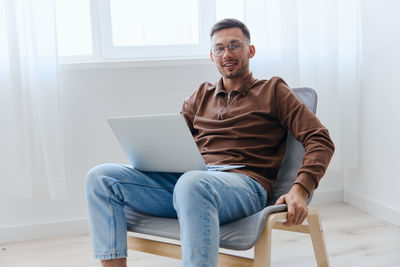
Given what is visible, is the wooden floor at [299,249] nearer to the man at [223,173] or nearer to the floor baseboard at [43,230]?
the floor baseboard at [43,230]

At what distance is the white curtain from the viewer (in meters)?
2.51

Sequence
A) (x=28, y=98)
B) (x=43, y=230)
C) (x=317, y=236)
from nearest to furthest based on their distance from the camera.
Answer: (x=317, y=236) < (x=28, y=98) < (x=43, y=230)

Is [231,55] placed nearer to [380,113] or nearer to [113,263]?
[113,263]

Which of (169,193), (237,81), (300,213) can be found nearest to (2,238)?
(169,193)

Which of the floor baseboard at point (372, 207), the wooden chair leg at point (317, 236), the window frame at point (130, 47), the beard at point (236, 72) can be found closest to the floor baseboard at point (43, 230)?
the window frame at point (130, 47)

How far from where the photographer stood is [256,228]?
131 centimetres

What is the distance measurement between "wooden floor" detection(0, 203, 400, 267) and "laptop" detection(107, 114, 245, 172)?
0.71 m

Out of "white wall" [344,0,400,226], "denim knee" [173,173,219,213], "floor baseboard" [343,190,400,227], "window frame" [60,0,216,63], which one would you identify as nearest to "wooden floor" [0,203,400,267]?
"floor baseboard" [343,190,400,227]

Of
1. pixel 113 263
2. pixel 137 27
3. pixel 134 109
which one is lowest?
pixel 113 263

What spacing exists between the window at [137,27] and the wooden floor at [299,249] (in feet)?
3.17

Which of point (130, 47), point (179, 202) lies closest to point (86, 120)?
point (130, 47)

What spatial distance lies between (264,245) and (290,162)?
435mm

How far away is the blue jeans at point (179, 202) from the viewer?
4.12 ft

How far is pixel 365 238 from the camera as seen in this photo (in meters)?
2.23
